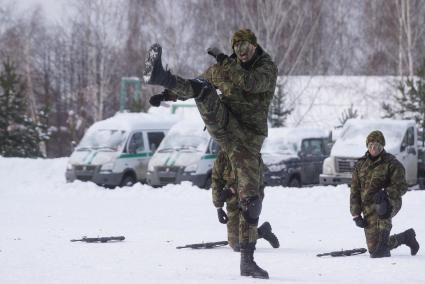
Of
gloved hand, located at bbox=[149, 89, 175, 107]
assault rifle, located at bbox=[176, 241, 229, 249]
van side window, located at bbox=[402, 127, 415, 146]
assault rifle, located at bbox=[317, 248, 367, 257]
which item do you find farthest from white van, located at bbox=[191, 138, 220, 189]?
gloved hand, located at bbox=[149, 89, 175, 107]

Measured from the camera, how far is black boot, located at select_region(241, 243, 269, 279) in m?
7.12

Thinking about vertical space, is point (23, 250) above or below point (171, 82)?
below

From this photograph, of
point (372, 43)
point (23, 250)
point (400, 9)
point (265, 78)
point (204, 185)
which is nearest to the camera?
point (265, 78)

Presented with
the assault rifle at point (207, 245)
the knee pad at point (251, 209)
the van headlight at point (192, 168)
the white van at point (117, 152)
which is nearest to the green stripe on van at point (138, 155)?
the white van at point (117, 152)

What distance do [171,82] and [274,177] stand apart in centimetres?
1608

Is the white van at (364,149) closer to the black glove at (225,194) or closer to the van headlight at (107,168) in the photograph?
the van headlight at (107,168)

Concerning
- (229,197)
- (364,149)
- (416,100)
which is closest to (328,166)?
(364,149)

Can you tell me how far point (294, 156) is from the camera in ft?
75.2

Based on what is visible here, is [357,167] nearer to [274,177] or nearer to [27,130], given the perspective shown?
[274,177]

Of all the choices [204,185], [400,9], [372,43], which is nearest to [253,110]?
[204,185]

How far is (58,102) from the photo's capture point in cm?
5997

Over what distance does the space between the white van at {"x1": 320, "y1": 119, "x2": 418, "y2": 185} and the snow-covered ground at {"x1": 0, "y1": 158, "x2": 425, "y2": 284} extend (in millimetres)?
3138

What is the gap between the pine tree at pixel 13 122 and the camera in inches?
1187

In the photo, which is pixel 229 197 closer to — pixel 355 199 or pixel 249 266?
pixel 355 199
